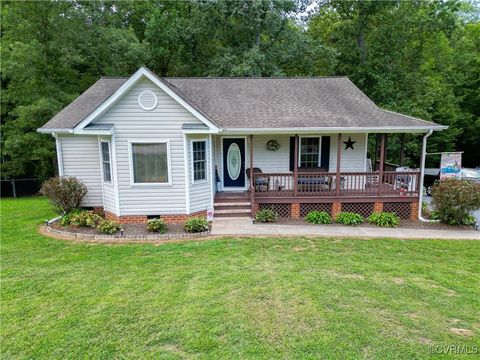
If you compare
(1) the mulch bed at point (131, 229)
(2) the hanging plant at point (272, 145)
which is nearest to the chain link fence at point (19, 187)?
(1) the mulch bed at point (131, 229)

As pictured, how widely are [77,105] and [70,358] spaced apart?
415 inches

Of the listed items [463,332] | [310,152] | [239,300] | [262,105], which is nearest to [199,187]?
[262,105]

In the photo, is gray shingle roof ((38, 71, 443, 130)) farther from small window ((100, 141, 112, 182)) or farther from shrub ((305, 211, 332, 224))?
shrub ((305, 211, 332, 224))

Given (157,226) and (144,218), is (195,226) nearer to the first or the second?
(157,226)

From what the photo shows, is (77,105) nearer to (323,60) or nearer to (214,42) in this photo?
(214,42)

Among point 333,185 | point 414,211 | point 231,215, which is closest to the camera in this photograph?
point 231,215

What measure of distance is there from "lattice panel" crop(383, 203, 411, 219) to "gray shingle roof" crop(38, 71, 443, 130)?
2.79 m

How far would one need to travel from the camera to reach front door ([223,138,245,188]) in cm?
1213

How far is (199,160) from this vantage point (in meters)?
10.3

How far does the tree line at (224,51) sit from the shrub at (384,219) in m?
11.1

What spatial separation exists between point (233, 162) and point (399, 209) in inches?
245

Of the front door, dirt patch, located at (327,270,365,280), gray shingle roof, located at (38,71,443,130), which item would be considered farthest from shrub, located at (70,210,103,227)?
dirt patch, located at (327,270,365,280)


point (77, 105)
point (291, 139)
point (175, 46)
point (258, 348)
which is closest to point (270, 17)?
point (175, 46)

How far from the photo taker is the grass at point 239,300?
4.20 meters
